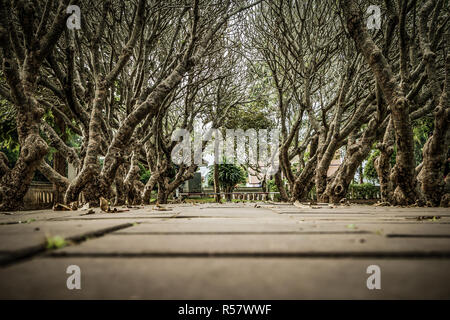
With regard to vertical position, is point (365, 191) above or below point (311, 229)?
below

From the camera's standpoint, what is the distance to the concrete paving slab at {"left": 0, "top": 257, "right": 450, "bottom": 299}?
2.03 ft

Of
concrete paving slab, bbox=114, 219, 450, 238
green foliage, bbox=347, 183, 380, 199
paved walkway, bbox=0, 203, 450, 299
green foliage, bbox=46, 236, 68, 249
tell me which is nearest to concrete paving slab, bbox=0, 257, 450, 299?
paved walkway, bbox=0, 203, 450, 299

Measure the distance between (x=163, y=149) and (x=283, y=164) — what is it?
158 inches

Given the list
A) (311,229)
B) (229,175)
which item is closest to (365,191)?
(229,175)

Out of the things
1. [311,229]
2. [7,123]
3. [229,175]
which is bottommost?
[311,229]

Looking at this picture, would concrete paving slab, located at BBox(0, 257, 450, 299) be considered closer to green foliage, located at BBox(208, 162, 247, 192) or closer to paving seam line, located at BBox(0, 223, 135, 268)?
paving seam line, located at BBox(0, 223, 135, 268)

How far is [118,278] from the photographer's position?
709 mm

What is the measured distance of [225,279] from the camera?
692 millimetres

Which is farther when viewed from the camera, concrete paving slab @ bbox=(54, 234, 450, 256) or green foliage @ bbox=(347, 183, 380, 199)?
green foliage @ bbox=(347, 183, 380, 199)

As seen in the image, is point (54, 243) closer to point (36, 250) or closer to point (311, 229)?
point (36, 250)

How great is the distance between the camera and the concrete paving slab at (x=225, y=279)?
62 centimetres

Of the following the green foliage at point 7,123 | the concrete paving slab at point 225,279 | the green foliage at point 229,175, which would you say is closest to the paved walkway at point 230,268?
the concrete paving slab at point 225,279
